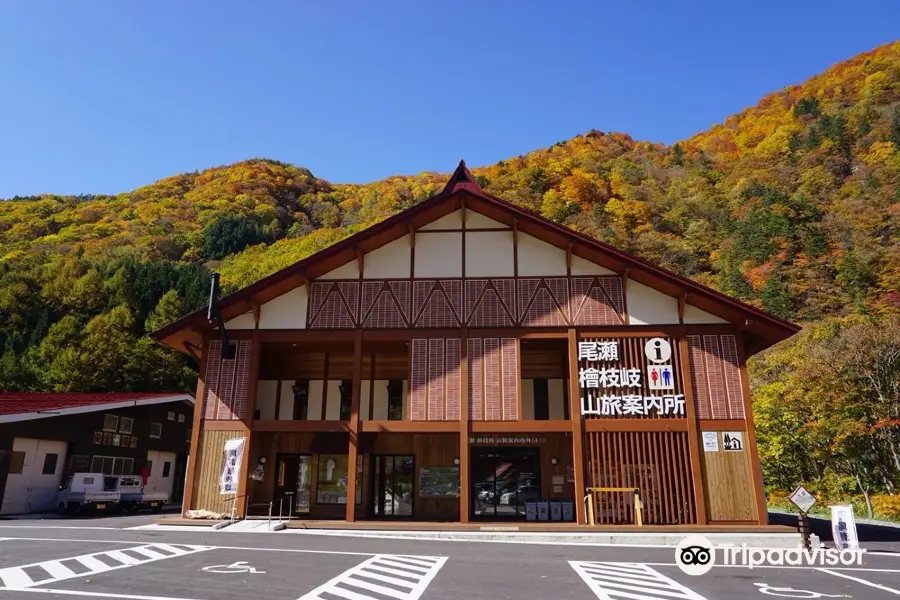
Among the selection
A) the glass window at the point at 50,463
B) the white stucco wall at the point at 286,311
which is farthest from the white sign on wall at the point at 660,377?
the glass window at the point at 50,463

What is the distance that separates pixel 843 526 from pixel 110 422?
30.3m

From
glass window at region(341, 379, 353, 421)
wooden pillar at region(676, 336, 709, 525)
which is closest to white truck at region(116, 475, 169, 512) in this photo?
glass window at region(341, 379, 353, 421)

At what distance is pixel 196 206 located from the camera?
277ft

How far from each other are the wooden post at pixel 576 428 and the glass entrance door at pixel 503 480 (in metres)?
3.56

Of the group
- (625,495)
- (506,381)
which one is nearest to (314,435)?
(506,381)

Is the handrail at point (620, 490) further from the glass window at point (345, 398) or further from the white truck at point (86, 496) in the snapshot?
the white truck at point (86, 496)

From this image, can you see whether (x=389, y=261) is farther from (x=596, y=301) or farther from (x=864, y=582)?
(x=864, y=582)

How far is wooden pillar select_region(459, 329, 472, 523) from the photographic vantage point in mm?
18234

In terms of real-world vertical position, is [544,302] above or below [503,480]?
above

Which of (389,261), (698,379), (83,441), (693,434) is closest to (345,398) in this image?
(389,261)

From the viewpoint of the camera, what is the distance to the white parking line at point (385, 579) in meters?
8.63

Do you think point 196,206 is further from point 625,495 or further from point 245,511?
point 625,495

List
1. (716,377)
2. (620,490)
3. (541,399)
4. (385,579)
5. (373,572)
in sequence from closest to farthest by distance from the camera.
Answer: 1. (385,579)
2. (373,572)
3. (620,490)
4. (716,377)
5. (541,399)

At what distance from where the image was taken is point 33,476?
25.4 meters
